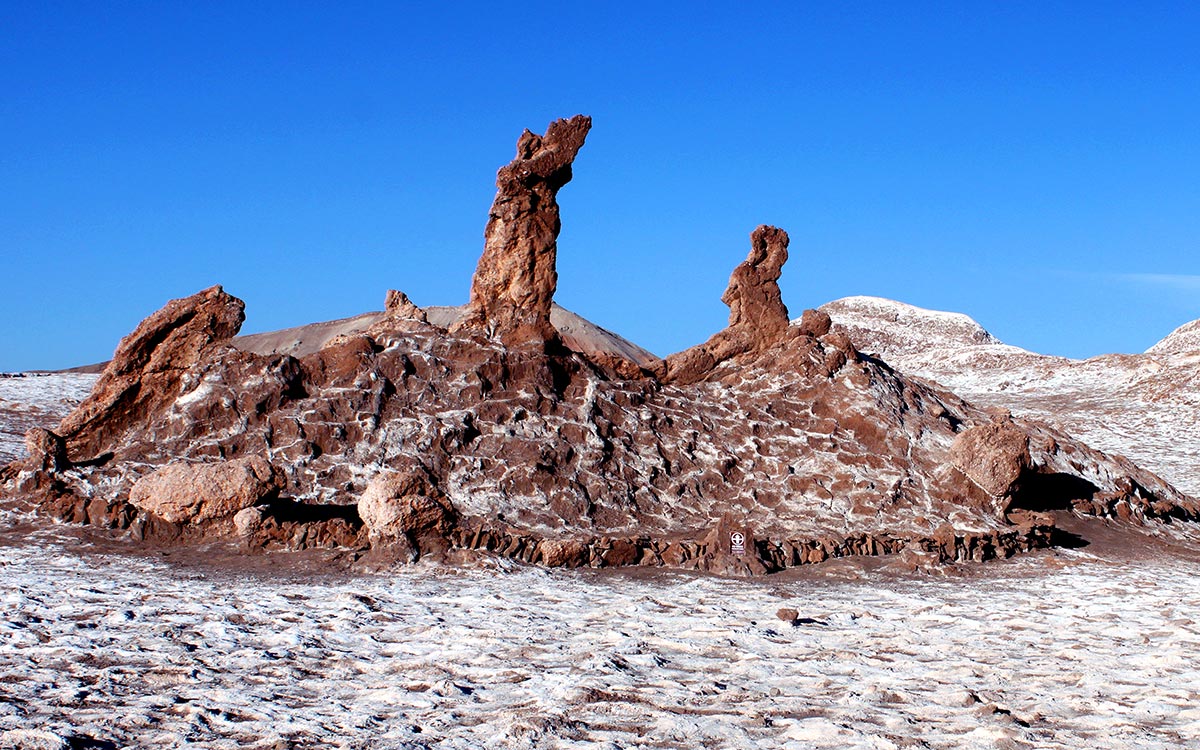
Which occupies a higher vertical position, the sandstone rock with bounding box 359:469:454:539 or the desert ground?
the sandstone rock with bounding box 359:469:454:539

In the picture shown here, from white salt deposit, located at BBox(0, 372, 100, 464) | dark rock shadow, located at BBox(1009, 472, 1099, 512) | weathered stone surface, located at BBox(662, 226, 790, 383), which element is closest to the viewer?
dark rock shadow, located at BBox(1009, 472, 1099, 512)

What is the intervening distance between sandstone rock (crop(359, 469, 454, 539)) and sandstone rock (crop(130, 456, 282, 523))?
3.09 ft

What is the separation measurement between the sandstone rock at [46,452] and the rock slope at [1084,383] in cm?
814

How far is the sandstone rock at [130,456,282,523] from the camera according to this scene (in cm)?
861

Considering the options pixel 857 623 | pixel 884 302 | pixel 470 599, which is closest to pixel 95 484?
pixel 470 599

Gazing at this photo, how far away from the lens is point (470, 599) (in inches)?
280

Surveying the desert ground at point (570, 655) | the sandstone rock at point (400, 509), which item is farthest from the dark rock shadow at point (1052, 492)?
the sandstone rock at point (400, 509)

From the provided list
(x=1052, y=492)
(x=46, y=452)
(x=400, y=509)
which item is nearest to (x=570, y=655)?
(x=400, y=509)

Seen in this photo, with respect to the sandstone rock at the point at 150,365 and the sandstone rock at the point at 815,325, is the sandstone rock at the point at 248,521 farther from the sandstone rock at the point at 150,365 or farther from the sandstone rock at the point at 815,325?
the sandstone rock at the point at 815,325

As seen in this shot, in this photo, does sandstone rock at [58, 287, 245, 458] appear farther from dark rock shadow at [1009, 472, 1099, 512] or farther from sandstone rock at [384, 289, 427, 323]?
dark rock shadow at [1009, 472, 1099, 512]

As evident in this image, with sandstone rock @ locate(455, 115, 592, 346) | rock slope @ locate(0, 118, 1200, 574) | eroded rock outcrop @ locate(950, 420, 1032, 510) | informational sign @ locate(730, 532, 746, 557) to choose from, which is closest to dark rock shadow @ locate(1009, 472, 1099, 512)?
rock slope @ locate(0, 118, 1200, 574)

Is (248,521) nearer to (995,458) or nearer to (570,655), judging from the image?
(570,655)

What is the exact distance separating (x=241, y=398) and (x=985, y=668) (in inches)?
274

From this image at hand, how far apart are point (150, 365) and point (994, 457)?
7.78 m
